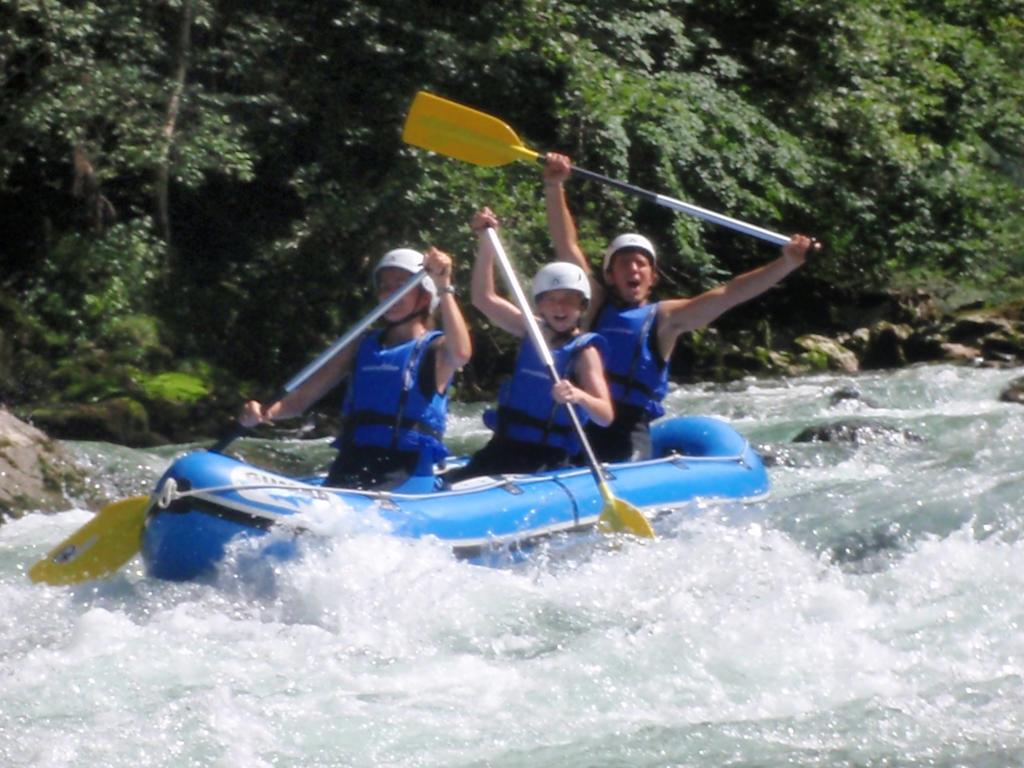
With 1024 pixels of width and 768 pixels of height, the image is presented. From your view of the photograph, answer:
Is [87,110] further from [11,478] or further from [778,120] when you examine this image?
[778,120]

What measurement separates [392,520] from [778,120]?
27.9 feet

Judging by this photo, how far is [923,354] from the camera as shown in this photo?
13.3 meters

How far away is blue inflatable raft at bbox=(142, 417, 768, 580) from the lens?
5.29 meters

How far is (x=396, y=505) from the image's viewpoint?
5.49 metres

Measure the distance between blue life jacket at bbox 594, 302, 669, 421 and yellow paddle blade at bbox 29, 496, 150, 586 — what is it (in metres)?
2.04

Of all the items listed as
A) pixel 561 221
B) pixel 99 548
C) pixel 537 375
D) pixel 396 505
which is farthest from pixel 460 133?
pixel 99 548

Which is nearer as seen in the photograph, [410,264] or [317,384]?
[410,264]

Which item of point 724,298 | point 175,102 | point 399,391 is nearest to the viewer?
point 399,391

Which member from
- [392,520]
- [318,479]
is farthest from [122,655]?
[318,479]

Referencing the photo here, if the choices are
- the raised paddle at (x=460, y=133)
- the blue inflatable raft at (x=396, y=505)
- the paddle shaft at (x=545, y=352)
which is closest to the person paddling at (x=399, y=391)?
the blue inflatable raft at (x=396, y=505)

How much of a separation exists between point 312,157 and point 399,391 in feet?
20.6

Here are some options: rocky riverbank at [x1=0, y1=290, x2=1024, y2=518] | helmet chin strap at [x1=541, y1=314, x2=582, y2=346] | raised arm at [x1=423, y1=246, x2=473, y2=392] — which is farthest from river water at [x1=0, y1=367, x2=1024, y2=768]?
rocky riverbank at [x1=0, y1=290, x2=1024, y2=518]

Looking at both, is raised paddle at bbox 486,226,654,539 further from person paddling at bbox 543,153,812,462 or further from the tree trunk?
the tree trunk

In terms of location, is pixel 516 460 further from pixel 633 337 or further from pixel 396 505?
pixel 396 505
